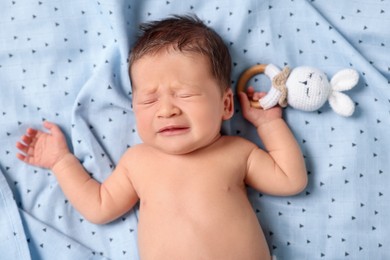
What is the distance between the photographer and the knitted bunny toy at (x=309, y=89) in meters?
1.62

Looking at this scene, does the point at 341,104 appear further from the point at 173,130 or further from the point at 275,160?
the point at 173,130

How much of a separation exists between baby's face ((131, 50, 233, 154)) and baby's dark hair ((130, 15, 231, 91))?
0.03 meters

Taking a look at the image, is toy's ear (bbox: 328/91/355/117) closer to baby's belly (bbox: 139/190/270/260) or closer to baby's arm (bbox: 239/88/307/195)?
baby's arm (bbox: 239/88/307/195)

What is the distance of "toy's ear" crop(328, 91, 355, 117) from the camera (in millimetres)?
1650

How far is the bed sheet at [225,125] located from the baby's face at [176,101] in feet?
0.68

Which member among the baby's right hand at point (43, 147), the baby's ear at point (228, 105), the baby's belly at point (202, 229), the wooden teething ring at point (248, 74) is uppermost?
the wooden teething ring at point (248, 74)

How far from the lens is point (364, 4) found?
176cm

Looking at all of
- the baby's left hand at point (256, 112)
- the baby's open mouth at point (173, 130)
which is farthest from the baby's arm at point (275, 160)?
the baby's open mouth at point (173, 130)

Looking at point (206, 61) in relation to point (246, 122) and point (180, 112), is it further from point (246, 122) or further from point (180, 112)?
point (246, 122)

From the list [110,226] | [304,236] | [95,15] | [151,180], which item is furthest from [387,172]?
[95,15]

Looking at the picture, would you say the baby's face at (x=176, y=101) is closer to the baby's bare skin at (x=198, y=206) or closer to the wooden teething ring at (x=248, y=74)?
the baby's bare skin at (x=198, y=206)

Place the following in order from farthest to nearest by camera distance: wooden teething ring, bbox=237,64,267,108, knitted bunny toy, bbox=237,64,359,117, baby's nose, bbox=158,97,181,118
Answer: wooden teething ring, bbox=237,64,267,108, knitted bunny toy, bbox=237,64,359,117, baby's nose, bbox=158,97,181,118

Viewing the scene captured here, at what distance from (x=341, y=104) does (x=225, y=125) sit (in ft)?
1.26

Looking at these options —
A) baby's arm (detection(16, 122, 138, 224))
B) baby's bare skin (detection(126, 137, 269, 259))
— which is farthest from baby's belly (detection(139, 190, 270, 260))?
baby's arm (detection(16, 122, 138, 224))
